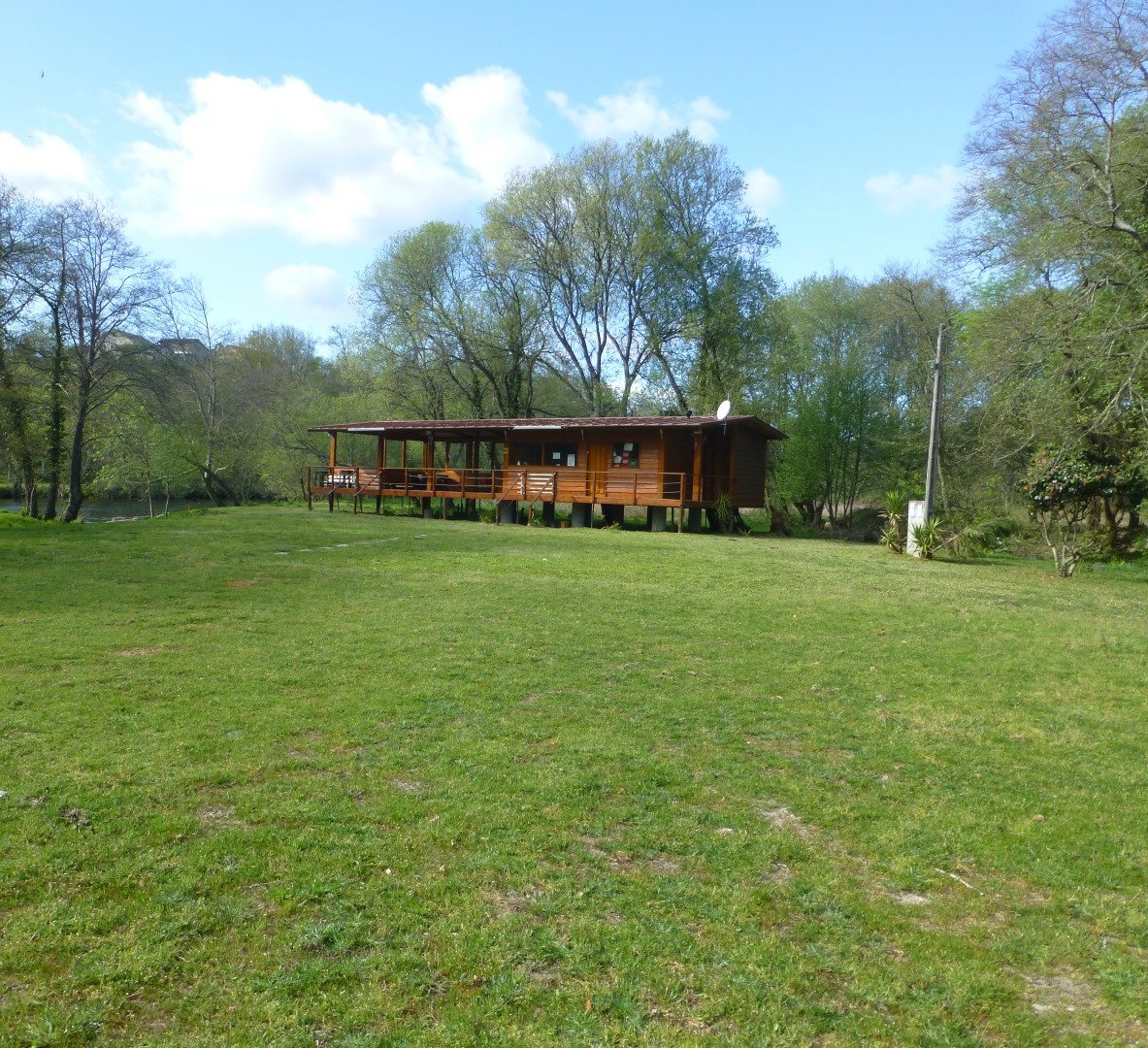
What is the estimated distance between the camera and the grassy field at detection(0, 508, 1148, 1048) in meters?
2.64

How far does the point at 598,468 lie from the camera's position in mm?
27172

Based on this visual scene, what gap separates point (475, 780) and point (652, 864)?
1.24 metres

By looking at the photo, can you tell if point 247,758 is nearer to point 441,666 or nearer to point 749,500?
point 441,666

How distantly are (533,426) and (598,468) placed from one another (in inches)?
106

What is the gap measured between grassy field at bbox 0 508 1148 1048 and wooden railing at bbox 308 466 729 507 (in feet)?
56.4


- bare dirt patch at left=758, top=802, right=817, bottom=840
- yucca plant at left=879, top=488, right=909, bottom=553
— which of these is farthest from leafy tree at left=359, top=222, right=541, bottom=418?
bare dirt patch at left=758, top=802, right=817, bottom=840

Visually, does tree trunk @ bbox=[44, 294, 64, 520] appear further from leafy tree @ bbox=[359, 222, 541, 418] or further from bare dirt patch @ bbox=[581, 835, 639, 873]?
bare dirt patch @ bbox=[581, 835, 639, 873]

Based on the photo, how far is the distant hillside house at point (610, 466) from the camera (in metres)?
25.5

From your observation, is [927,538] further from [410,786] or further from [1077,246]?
[410,786]

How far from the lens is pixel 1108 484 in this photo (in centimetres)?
1884

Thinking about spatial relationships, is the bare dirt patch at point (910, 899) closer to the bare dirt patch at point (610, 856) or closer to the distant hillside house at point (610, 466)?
the bare dirt patch at point (610, 856)

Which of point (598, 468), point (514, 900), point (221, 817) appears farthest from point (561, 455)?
point (514, 900)

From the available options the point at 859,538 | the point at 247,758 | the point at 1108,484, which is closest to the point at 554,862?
the point at 247,758

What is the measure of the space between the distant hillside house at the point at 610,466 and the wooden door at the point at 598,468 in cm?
3
